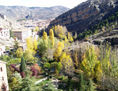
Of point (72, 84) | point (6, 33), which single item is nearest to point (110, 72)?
point (72, 84)

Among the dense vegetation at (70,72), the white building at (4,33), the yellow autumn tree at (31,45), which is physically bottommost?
the dense vegetation at (70,72)

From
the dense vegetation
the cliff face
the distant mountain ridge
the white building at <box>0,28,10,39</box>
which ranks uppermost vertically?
the distant mountain ridge

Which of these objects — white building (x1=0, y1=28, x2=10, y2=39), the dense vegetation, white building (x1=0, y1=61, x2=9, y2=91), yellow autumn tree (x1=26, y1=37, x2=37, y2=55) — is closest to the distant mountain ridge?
white building (x1=0, y1=28, x2=10, y2=39)

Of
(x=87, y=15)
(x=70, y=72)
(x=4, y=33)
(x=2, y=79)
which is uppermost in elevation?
(x=87, y=15)

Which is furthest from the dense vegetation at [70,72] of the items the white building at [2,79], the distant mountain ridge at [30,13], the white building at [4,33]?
the distant mountain ridge at [30,13]

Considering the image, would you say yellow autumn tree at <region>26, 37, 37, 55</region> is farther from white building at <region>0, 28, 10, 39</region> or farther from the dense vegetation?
white building at <region>0, 28, 10, 39</region>

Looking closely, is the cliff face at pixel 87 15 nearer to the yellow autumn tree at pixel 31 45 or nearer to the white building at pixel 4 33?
the yellow autumn tree at pixel 31 45

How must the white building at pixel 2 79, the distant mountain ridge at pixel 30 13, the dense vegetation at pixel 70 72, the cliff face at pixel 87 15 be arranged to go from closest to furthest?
the white building at pixel 2 79 < the dense vegetation at pixel 70 72 < the cliff face at pixel 87 15 < the distant mountain ridge at pixel 30 13

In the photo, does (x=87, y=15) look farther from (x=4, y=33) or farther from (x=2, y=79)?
(x=2, y=79)

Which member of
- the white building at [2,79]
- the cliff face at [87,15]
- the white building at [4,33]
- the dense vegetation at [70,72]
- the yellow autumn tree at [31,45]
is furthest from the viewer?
the cliff face at [87,15]

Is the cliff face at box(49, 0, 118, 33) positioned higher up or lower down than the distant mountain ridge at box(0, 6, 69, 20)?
lower down

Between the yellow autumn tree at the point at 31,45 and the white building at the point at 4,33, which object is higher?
the white building at the point at 4,33

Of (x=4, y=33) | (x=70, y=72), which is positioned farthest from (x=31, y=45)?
(x=4, y=33)

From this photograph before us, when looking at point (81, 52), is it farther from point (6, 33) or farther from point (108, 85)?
point (6, 33)
